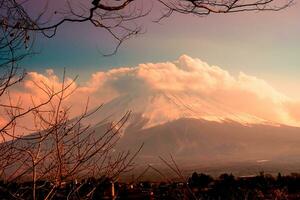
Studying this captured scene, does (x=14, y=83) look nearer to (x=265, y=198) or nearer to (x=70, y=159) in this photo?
(x=70, y=159)

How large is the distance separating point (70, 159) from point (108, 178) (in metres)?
0.37

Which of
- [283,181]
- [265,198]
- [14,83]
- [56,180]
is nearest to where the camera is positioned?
[56,180]

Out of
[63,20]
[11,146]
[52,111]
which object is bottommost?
[11,146]

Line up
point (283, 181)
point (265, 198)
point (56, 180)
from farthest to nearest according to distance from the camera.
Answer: point (283, 181) < point (265, 198) < point (56, 180)

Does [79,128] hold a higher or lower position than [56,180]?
higher

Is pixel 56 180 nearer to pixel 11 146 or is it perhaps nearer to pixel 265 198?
pixel 11 146

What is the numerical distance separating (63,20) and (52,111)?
0.75 m

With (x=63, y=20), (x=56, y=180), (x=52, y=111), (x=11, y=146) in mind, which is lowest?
(x=56, y=180)

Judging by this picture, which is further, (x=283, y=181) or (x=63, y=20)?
(x=283, y=181)

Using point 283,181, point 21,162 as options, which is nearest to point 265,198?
point 283,181

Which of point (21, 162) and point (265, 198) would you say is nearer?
point (21, 162)

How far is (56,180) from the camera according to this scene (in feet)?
12.8

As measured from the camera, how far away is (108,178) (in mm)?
4137

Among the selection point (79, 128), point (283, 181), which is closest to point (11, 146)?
point (79, 128)
